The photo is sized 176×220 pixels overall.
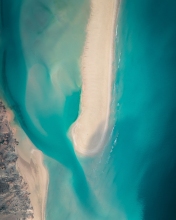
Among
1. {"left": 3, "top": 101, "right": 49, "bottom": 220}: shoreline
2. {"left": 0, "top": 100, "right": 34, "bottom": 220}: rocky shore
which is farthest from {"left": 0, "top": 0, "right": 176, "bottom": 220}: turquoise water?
{"left": 0, "top": 100, "right": 34, "bottom": 220}: rocky shore

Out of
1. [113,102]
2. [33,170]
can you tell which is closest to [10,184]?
[33,170]

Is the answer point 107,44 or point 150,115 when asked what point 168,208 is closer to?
point 150,115

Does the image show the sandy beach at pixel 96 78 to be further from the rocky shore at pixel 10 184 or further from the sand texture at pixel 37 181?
the rocky shore at pixel 10 184

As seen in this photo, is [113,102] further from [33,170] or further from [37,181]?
[37,181]

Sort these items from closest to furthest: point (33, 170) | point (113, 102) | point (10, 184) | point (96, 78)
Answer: point (10, 184) < point (33, 170) < point (96, 78) < point (113, 102)

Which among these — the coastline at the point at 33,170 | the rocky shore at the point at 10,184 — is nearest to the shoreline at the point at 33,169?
the coastline at the point at 33,170

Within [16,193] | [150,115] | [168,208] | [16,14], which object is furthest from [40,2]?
[168,208]

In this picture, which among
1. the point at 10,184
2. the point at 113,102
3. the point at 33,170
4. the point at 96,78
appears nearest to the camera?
the point at 10,184
